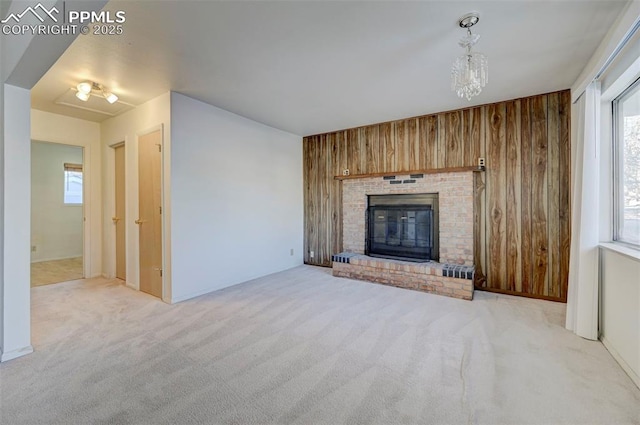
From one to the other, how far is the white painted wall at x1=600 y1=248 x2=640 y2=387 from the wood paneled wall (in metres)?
1.03

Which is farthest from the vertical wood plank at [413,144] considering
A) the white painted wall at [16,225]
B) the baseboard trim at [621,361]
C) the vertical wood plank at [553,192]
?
the white painted wall at [16,225]

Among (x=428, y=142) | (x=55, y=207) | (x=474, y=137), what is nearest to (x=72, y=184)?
(x=55, y=207)

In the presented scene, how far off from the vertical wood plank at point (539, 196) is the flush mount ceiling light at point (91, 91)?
494 cm

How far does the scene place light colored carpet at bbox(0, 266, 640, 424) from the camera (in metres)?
1.53

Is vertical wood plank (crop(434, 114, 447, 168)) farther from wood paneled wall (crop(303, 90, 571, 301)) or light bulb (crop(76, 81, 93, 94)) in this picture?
light bulb (crop(76, 81, 93, 94))

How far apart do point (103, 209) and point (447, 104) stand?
546cm

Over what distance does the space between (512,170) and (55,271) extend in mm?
7308

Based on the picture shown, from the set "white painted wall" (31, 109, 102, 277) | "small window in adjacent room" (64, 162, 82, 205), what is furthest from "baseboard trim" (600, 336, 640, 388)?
"small window in adjacent room" (64, 162, 82, 205)

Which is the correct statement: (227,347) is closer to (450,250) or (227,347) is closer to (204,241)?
(204,241)

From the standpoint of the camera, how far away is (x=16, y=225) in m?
2.10

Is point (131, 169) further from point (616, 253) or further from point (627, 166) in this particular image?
point (627, 166)

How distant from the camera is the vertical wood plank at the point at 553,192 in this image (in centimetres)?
327

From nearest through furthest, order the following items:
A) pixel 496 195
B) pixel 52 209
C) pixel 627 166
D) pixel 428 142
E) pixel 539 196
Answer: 1. pixel 627 166
2. pixel 539 196
3. pixel 496 195
4. pixel 428 142
5. pixel 52 209

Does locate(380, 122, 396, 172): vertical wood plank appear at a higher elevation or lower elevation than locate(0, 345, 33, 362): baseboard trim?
higher
